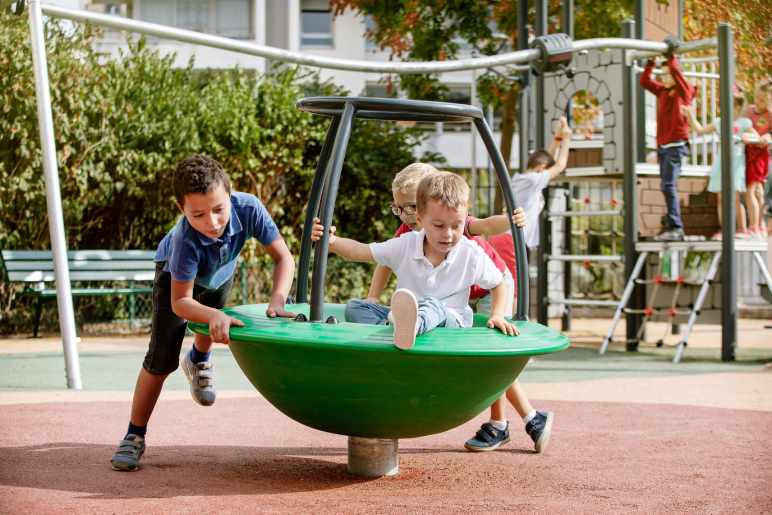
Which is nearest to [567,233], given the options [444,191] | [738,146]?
[738,146]

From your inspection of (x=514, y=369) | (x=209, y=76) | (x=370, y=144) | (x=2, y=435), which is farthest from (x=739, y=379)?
(x=209, y=76)

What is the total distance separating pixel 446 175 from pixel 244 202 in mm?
847

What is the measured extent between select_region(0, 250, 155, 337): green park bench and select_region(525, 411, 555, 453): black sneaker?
643 cm

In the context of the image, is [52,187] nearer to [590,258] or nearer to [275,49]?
[275,49]

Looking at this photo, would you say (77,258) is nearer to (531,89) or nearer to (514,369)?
(531,89)

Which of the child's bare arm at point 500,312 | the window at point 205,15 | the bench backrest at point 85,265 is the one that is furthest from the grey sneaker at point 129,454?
the window at point 205,15

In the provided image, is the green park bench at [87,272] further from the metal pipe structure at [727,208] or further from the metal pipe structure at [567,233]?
the metal pipe structure at [727,208]

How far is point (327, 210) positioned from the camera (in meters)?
3.37

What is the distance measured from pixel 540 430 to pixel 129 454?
5.57ft

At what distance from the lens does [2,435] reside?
4551mm

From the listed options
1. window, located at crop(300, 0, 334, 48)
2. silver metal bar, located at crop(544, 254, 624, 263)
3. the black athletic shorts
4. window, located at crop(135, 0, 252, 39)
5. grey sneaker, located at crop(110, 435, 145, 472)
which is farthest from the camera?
window, located at crop(300, 0, 334, 48)

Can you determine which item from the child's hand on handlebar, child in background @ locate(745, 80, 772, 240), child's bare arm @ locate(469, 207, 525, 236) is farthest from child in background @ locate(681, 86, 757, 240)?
the child's hand on handlebar

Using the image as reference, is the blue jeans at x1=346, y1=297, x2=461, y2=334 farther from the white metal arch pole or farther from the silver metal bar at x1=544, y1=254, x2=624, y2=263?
the silver metal bar at x1=544, y1=254, x2=624, y2=263

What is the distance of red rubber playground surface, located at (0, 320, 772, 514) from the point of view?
329 cm
